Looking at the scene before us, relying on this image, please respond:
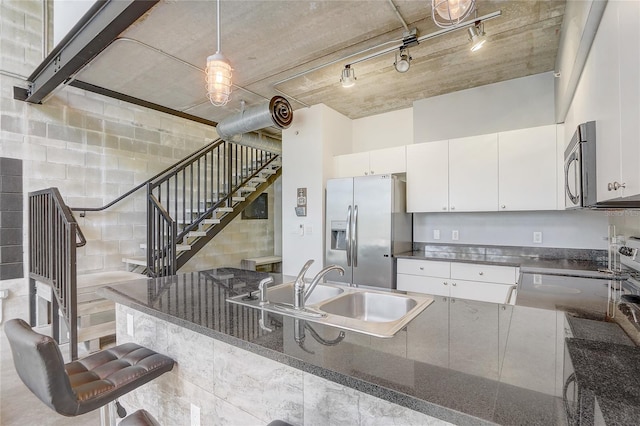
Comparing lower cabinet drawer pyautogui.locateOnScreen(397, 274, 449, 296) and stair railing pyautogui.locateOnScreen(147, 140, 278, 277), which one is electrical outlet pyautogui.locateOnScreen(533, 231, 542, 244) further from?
stair railing pyautogui.locateOnScreen(147, 140, 278, 277)

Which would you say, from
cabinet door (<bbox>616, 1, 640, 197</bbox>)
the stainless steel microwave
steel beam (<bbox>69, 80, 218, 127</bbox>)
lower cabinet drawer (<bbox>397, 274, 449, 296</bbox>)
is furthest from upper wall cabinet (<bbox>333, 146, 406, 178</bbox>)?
cabinet door (<bbox>616, 1, 640, 197</bbox>)

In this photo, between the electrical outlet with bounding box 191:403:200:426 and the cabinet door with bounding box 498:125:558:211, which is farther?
the cabinet door with bounding box 498:125:558:211

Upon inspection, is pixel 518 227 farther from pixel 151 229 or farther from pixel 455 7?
pixel 151 229

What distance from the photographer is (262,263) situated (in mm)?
5500

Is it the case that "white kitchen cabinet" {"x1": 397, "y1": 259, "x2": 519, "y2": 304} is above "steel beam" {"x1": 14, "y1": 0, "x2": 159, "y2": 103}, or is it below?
below

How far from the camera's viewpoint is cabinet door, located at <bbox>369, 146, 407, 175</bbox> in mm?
3836

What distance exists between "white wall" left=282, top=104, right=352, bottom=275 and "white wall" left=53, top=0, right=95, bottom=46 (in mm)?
2505

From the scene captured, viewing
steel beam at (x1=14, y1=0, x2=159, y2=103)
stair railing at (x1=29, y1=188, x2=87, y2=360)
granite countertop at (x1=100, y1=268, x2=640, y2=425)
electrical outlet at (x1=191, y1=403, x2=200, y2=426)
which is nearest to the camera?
granite countertop at (x1=100, y1=268, x2=640, y2=425)

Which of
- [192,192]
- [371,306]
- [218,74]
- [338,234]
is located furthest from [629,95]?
[192,192]

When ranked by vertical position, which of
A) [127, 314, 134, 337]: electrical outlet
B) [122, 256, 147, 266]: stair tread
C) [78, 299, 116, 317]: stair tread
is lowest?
[78, 299, 116, 317]: stair tread

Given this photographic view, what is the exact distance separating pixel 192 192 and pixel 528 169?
404 cm

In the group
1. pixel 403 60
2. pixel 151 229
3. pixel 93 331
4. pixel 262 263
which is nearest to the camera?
pixel 403 60

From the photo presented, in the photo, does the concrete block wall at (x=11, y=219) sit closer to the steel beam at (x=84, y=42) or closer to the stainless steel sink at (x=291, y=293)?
the steel beam at (x=84, y=42)

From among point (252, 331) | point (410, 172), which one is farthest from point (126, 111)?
point (252, 331)
